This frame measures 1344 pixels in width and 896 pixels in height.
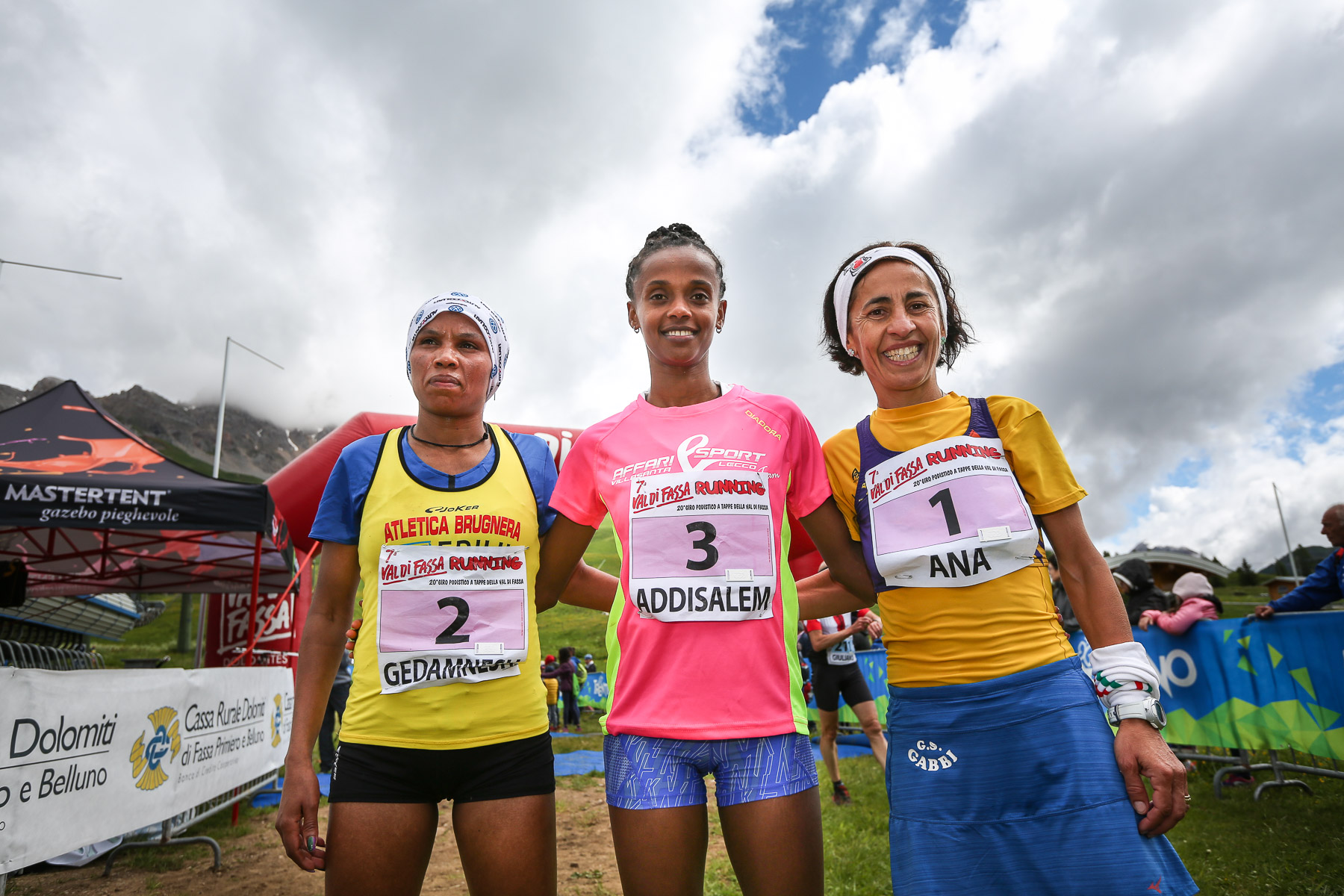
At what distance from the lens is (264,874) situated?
532cm

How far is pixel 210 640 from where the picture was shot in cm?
1055

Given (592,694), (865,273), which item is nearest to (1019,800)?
(865,273)

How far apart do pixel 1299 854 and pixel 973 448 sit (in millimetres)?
4471

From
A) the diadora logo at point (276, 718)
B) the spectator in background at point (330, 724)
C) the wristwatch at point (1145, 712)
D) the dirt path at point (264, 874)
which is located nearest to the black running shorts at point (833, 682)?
the dirt path at point (264, 874)

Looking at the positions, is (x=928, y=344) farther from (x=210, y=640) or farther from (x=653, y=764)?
(x=210, y=640)

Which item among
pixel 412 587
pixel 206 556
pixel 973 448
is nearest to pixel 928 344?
pixel 973 448

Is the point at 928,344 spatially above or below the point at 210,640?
above

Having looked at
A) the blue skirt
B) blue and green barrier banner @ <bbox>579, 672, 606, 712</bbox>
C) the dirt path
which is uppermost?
the blue skirt

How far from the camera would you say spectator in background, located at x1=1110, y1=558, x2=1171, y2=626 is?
6.80 m

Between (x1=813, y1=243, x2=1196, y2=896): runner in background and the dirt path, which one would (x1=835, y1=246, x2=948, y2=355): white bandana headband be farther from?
the dirt path

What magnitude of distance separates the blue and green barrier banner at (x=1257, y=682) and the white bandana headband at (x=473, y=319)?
4.50 metres

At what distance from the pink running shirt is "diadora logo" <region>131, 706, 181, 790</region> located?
3.81m

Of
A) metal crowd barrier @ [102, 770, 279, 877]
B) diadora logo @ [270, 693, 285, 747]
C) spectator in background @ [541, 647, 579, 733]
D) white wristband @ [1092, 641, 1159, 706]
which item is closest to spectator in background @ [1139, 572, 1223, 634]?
white wristband @ [1092, 641, 1159, 706]

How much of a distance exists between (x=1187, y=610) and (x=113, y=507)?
8.57 m
